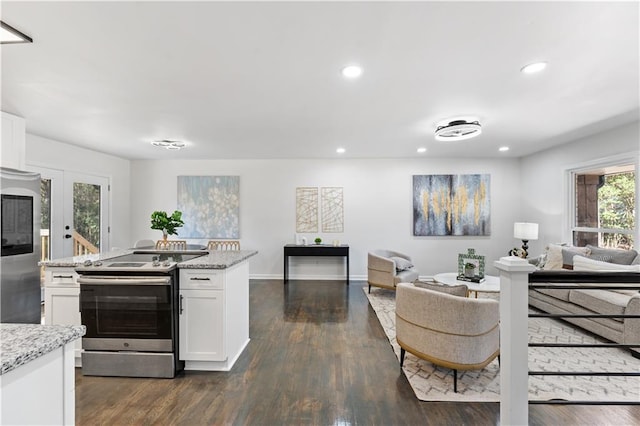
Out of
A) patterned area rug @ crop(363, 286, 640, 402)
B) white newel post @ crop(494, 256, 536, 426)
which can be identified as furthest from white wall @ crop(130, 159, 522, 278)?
white newel post @ crop(494, 256, 536, 426)

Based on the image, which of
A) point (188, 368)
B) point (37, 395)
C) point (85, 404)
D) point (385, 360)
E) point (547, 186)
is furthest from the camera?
point (547, 186)

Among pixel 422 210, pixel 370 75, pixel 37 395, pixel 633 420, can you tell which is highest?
pixel 370 75

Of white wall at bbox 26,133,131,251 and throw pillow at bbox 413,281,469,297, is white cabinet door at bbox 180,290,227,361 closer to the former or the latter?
throw pillow at bbox 413,281,469,297

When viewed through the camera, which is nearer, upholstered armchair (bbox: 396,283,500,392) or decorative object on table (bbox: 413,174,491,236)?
upholstered armchair (bbox: 396,283,500,392)

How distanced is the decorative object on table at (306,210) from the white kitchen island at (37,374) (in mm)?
5119

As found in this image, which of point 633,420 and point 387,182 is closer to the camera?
point 633,420

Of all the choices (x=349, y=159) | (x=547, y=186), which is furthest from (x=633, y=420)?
(x=349, y=159)

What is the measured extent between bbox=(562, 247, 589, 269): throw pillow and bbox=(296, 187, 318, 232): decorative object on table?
411 centimetres

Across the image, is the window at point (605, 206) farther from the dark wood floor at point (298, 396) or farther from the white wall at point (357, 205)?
the dark wood floor at point (298, 396)

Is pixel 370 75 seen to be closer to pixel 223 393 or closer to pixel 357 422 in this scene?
pixel 357 422

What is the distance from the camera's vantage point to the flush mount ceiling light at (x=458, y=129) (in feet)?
11.1

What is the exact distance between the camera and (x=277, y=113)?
3291 millimetres

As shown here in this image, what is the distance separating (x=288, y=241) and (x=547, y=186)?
16.4 ft

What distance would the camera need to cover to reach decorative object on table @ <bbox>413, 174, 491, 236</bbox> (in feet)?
19.7
